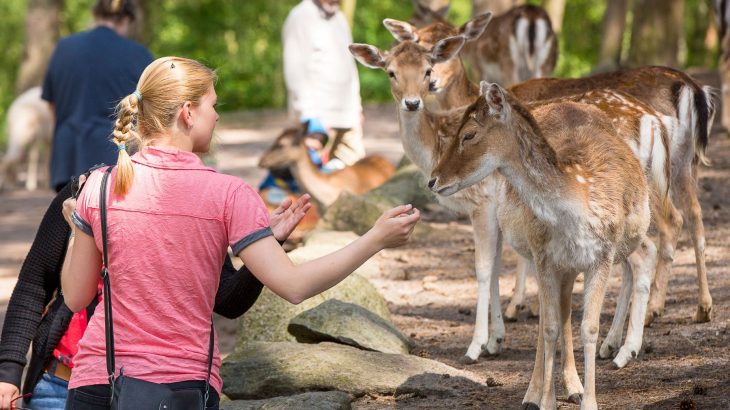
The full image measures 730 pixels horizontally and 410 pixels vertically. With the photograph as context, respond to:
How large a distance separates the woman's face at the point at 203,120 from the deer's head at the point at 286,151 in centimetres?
696

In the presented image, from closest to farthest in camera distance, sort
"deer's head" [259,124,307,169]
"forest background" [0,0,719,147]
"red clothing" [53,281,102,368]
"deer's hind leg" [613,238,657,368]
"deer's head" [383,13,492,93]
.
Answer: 1. "red clothing" [53,281,102,368]
2. "deer's hind leg" [613,238,657,368]
3. "deer's head" [383,13,492,93]
4. "deer's head" [259,124,307,169]
5. "forest background" [0,0,719,147]

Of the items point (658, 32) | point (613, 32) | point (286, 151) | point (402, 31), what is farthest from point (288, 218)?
point (613, 32)

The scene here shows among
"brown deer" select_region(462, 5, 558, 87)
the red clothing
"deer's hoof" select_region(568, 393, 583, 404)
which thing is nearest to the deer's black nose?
"deer's hoof" select_region(568, 393, 583, 404)

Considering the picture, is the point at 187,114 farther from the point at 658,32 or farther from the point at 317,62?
the point at 658,32

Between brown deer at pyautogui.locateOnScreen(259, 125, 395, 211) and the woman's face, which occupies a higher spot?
the woman's face

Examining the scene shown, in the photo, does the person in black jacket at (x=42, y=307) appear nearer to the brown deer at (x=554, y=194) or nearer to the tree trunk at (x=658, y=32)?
the brown deer at (x=554, y=194)

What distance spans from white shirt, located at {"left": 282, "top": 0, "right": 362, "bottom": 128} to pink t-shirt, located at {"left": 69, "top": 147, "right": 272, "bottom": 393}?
650cm

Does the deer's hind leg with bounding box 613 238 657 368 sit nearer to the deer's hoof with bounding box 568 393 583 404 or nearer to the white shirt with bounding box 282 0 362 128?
the deer's hoof with bounding box 568 393 583 404

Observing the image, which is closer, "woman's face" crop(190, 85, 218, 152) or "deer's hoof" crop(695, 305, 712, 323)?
"woman's face" crop(190, 85, 218, 152)

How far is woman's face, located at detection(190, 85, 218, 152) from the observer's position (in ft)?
10.7

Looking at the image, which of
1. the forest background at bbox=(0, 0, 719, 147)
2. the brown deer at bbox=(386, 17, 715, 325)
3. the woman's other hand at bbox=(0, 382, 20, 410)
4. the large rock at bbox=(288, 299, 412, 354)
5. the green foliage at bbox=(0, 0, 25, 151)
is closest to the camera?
the woman's other hand at bbox=(0, 382, 20, 410)

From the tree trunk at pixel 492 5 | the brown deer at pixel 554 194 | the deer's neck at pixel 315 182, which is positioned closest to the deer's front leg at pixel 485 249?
the brown deer at pixel 554 194

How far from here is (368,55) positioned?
7141 mm

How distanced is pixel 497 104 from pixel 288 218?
1622 mm
